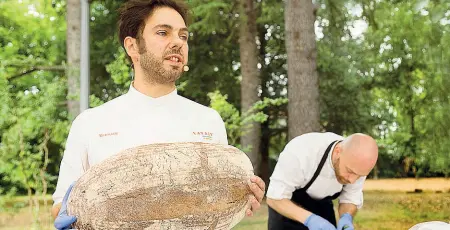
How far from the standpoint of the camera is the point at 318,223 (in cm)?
277

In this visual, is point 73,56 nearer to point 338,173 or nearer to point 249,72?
point 249,72

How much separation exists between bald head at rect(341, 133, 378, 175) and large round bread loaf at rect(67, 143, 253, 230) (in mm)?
1285

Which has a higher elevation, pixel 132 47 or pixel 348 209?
pixel 132 47

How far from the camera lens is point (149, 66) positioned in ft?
5.38

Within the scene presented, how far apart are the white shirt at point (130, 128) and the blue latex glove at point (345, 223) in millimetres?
1198

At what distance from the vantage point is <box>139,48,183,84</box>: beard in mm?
1621

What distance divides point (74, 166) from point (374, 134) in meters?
9.45

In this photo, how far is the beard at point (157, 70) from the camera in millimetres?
1621

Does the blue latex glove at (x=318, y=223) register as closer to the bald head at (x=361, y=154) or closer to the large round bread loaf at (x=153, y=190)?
the bald head at (x=361, y=154)

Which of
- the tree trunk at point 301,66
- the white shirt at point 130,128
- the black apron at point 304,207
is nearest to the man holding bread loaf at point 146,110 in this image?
the white shirt at point 130,128

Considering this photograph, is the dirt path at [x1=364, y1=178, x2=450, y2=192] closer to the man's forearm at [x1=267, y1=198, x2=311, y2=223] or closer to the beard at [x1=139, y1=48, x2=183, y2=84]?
the man's forearm at [x1=267, y1=198, x2=311, y2=223]

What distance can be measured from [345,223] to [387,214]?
7.11m

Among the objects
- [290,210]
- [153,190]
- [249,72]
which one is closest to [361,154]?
[290,210]

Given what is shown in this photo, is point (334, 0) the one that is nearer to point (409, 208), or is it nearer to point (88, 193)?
point (409, 208)
